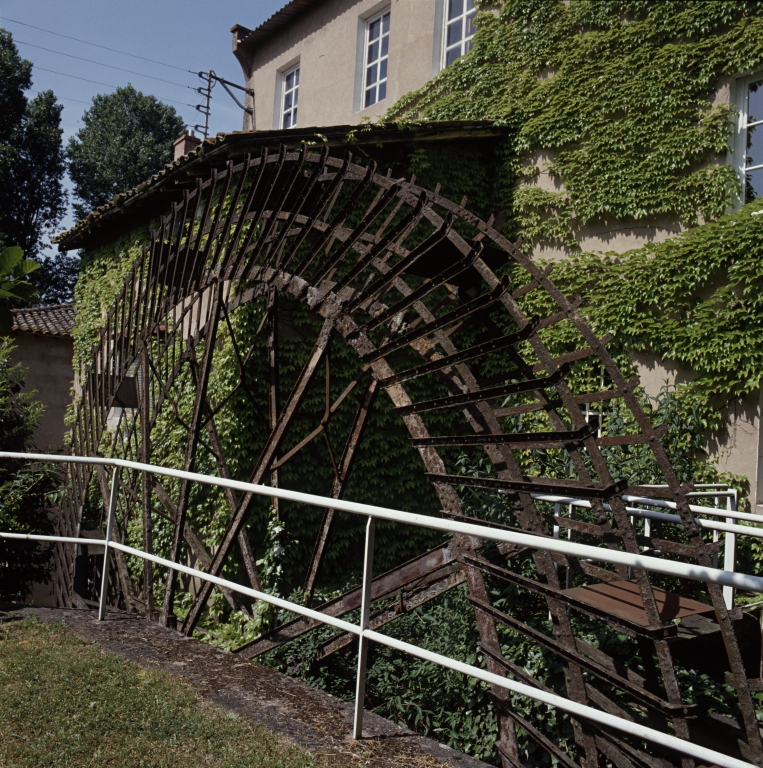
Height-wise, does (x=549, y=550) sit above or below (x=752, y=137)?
below

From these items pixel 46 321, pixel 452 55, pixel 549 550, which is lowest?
pixel 549 550

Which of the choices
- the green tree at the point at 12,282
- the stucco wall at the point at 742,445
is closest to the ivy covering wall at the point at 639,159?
the stucco wall at the point at 742,445

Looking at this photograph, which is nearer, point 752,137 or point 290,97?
point 752,137

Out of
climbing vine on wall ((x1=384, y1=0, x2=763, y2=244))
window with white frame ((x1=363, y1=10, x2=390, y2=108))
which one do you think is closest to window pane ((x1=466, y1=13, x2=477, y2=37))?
climbing vine on wall ((x1=384, y1=0, x2=763, y2=244))

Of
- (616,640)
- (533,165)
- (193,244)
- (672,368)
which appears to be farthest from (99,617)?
(533,165)

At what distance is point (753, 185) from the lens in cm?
802

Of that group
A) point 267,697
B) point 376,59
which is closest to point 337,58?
point 376,59

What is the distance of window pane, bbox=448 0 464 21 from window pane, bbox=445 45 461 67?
1.89ft

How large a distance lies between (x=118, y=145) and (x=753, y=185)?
105 feet

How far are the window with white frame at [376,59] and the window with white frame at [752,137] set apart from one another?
6.32 meters

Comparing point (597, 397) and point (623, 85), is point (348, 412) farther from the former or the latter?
point (623, 85)

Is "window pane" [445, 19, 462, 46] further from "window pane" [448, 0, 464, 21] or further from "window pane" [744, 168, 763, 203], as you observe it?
"window pane" [744, 168, 763, 203]

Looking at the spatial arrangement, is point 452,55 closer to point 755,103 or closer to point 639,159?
point 639,159

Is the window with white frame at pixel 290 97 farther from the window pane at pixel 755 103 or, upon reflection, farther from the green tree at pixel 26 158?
the green tree at pixel 26 158
